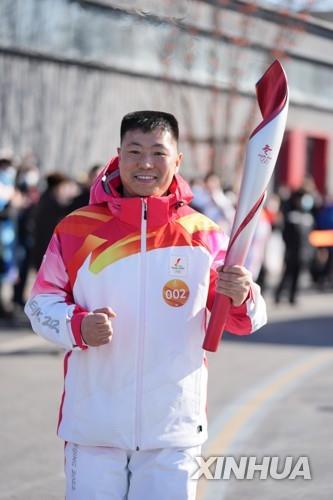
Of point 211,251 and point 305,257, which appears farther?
point 305,257

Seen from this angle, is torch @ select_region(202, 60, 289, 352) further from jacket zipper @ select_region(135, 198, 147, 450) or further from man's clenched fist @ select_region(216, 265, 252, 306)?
jacket zipper @ select_region(135, 198, 147, 450)

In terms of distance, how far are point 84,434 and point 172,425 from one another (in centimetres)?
28

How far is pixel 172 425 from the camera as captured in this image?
3.74 m

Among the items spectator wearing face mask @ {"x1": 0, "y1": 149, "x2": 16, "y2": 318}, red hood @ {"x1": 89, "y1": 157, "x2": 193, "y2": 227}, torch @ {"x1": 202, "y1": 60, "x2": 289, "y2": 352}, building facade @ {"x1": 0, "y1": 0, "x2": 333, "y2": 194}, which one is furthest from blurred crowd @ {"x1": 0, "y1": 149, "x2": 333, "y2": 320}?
torch @ {"x1": 202, "y1": 60, "x2": 289, "y2": 352}

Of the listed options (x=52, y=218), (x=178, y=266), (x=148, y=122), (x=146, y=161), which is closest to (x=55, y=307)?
(x=178, y=266)

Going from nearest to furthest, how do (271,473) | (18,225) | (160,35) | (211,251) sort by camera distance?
(211,251) < (271,473) < (18,225) < (160,35)

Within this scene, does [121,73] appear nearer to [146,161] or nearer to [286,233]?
[286,233]

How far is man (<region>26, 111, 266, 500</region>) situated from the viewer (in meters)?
3.71

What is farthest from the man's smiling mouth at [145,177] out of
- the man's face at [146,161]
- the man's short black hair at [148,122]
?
the man's short black hair at [148,122]

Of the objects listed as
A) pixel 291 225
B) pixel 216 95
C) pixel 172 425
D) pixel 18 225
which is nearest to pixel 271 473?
pixel 172 425

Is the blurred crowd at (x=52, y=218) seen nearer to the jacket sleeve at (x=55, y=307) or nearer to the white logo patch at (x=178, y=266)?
the jacket sleeve at (x=55, y=307)

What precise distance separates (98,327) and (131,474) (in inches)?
20.2

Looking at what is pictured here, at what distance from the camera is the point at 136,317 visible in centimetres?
373

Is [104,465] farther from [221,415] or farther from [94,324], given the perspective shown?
[221,415]
